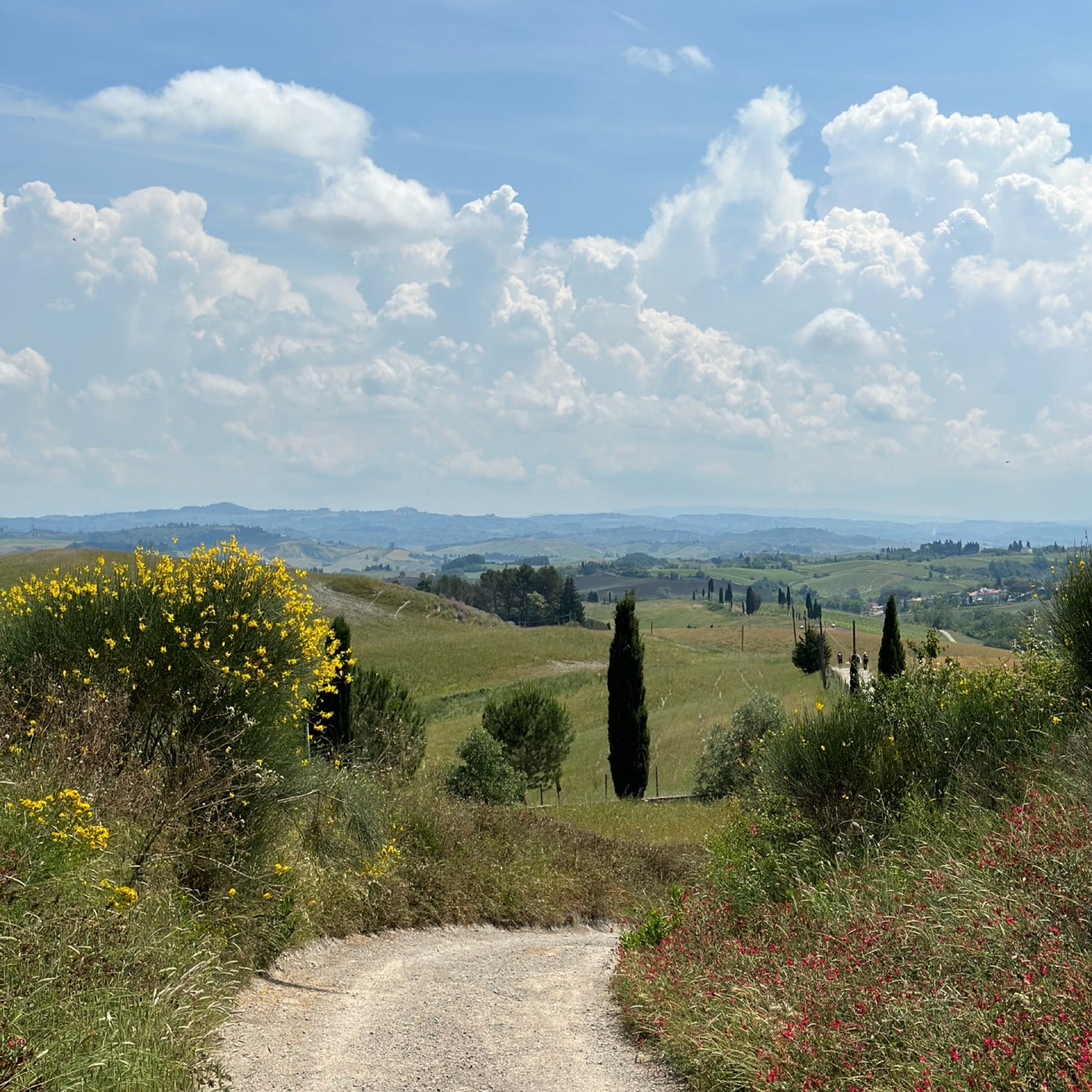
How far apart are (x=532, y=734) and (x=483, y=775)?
791cm

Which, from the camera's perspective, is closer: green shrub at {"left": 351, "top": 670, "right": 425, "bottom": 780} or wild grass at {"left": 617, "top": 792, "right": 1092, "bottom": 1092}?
wild grass at {"left": 617, "top": 792, "right": 1092, "bottom": 1092}

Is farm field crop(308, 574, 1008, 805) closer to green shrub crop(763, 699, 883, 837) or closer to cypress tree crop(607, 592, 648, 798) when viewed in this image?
cypress tree crop(607, 592, 648, 798)

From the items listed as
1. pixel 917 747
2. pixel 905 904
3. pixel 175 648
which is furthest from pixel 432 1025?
pixel 917 747

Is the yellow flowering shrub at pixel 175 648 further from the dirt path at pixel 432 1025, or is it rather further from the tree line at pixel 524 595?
the tree line at pixel 524 595

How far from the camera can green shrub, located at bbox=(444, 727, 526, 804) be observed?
25578mm

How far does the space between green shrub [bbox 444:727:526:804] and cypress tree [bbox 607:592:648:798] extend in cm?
607

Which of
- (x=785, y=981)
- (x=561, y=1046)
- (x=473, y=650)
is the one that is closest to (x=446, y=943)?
(x=561, y=1046)

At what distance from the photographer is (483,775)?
25875 millimetres

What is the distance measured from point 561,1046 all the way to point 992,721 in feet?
17.5

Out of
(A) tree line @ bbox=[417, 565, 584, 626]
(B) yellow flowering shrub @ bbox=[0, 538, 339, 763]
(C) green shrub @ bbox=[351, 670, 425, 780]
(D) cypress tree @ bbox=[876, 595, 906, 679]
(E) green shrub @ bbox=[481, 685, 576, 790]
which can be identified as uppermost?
(B) yellow flowering shrub @ bbox=[0, 538, 339, 763]

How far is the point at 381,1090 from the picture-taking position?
20.9 feet

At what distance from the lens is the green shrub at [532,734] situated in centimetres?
3353

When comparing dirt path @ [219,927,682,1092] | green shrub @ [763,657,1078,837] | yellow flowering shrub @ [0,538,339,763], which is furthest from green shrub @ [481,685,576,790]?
green shrub @ [763,657,1078,837]

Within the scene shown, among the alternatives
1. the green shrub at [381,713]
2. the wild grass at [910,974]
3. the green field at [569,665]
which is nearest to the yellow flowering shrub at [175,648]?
the wild grass at [910,974]
